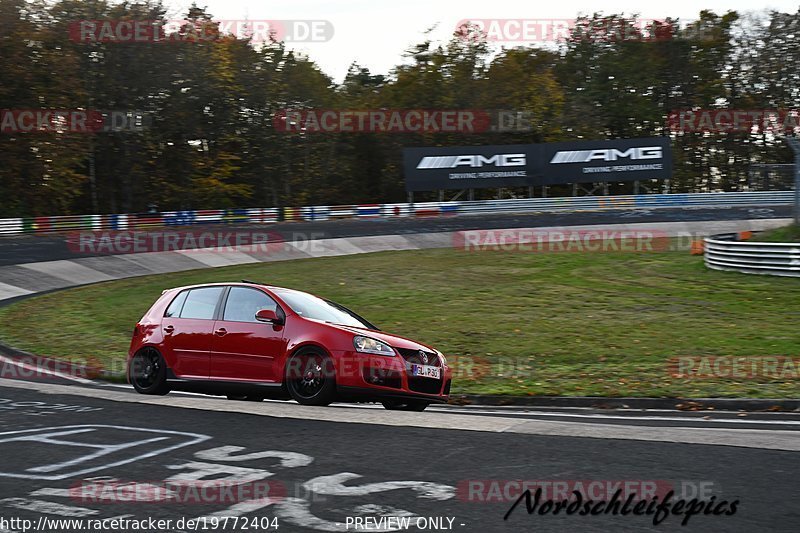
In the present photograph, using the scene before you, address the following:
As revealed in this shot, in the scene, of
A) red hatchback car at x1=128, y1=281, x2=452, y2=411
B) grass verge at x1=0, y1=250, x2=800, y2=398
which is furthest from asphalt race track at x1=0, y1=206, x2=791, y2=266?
red hatchback car at x1=128, y1=281, x2=452, y2=411

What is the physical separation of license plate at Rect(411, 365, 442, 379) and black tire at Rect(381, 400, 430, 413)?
0.33 m

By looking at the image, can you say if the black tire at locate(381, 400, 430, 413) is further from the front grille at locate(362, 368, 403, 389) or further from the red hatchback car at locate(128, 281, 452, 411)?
the front grille at locate(362, 368, 403, 389)

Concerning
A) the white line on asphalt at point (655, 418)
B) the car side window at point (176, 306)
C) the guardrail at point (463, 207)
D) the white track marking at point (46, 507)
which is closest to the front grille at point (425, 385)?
the white line on asphalt at point (655, 418)

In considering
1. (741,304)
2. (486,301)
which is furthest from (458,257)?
(741,304)

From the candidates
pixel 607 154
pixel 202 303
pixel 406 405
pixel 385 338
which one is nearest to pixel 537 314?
pixel 406 405

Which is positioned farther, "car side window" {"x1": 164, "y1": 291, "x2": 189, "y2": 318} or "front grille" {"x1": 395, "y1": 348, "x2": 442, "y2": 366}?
"car side window" {"x1": 164, "y1": 291, "x2": 189, "y2": 318}

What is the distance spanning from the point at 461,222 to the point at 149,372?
35.5 meters

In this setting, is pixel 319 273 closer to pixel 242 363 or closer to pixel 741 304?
pixel 741 304

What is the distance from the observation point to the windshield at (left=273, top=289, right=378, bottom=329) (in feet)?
36.0

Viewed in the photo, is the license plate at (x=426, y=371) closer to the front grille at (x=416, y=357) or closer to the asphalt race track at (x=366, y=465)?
the front grille at (x=416, y=357)

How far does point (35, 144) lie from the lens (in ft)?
166

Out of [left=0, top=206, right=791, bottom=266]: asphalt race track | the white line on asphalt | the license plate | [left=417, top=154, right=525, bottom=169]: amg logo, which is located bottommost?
the white line on asphalt

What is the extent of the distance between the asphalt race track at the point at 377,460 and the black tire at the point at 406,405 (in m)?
0.34

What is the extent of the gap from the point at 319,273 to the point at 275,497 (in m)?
23.2
